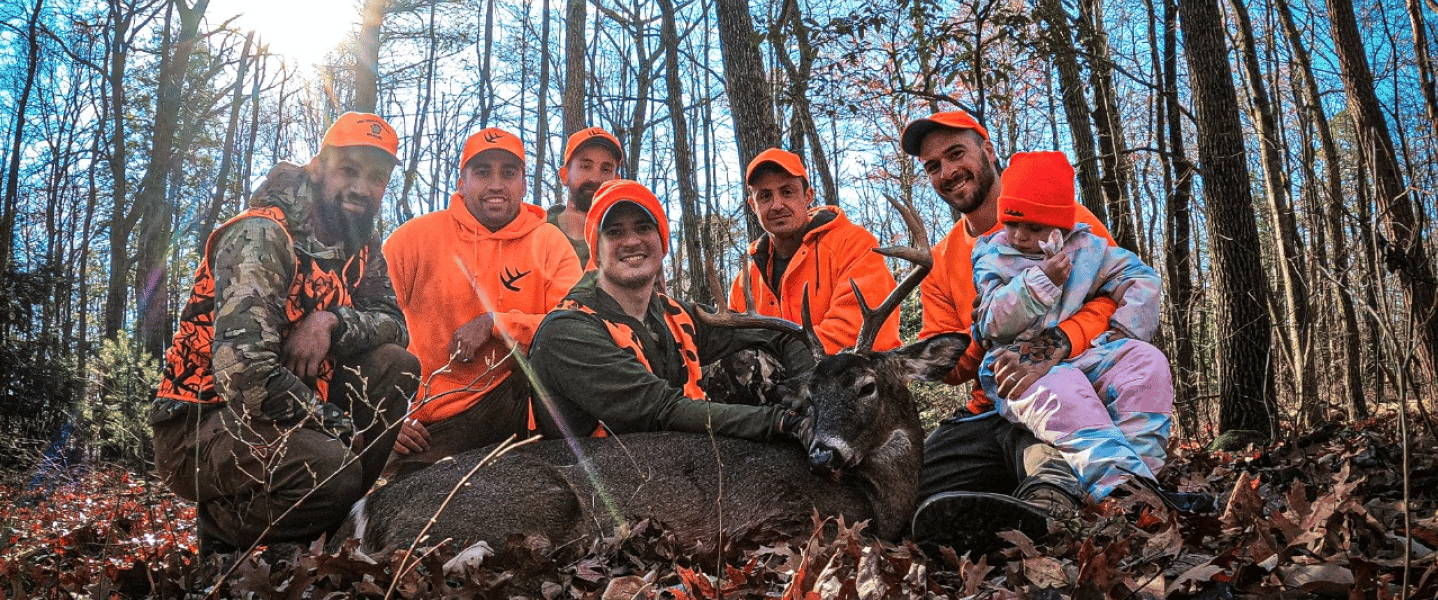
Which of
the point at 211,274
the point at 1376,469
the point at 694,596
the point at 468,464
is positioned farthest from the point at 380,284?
the point at 1376,469

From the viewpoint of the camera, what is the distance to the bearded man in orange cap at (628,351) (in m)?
A: 4.46

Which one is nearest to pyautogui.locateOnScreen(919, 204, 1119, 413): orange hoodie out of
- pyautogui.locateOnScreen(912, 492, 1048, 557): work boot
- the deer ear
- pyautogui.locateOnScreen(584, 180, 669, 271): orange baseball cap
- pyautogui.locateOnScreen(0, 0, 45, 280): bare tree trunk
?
the deer ear

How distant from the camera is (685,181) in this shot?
44.3ft

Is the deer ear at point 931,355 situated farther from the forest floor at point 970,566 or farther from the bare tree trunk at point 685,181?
the bare tree trunk at point 685,181

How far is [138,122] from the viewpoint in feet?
58.3

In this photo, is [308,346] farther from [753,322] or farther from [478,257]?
[753,322]

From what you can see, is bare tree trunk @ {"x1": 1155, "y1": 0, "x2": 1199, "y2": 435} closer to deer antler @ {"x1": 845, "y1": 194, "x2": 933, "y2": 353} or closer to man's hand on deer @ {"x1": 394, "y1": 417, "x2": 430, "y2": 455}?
deer antler @ {"x1": 845, "y1": 194, "x2": 933, "y2": 353}

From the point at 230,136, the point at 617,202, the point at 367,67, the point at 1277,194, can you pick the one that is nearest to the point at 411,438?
the point at 617,202

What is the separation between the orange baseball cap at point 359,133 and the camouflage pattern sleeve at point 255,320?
65 cm

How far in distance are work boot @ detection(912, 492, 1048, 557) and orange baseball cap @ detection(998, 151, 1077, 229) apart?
5.08ft

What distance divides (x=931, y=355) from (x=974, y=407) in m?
0.63

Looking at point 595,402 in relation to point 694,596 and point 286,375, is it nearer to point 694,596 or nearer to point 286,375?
point 286,375

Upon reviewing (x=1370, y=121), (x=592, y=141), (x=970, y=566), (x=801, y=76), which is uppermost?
(x=801, y=76)

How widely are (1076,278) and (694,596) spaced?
8.77 ft
